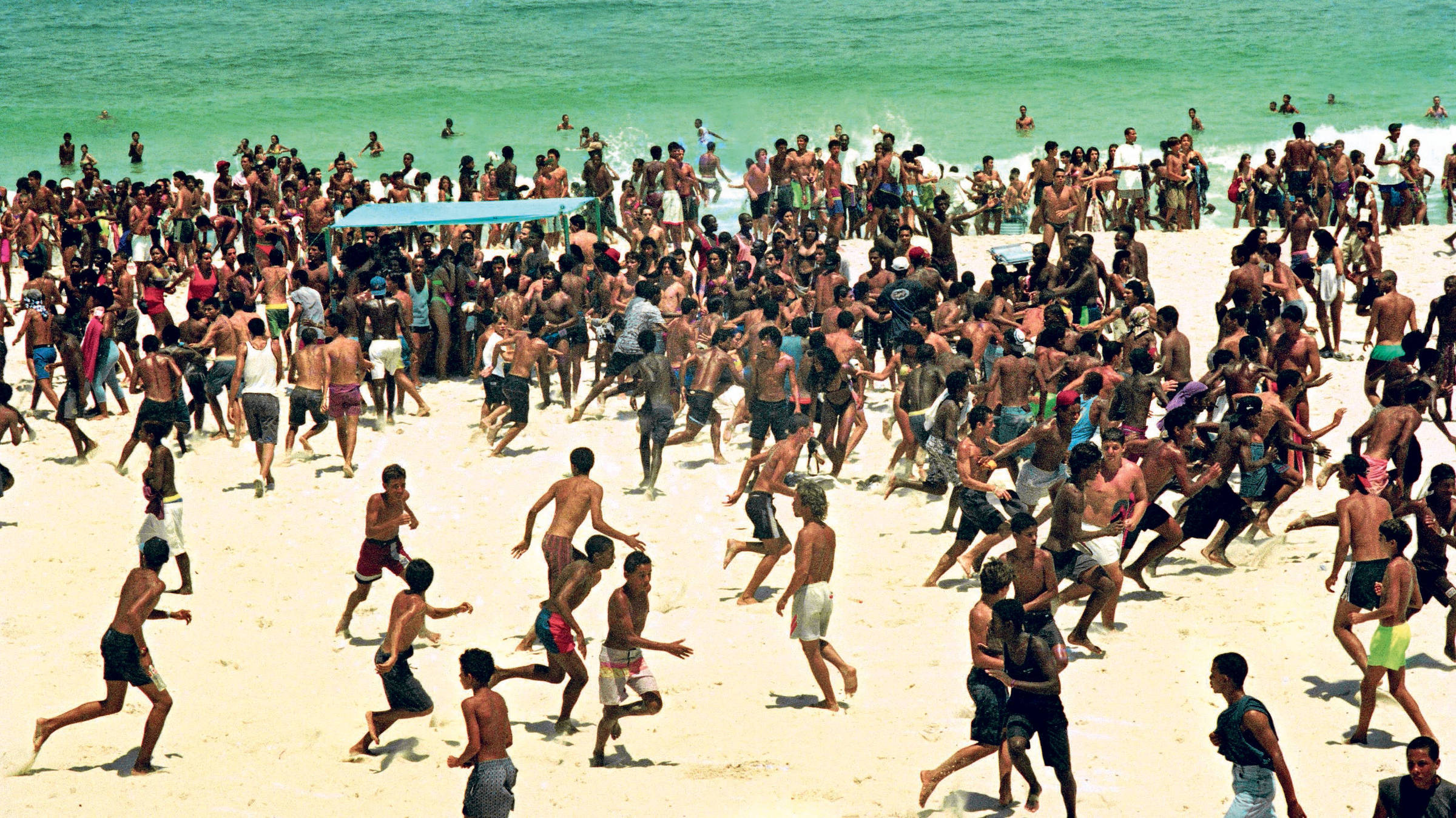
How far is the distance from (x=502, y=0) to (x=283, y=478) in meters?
41.2

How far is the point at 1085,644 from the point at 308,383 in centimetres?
732

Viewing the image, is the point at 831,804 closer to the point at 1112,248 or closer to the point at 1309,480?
the point at 1309,480

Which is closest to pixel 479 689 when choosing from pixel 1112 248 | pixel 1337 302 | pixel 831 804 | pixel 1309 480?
pixel 831 804

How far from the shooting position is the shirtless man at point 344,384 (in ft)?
42.2

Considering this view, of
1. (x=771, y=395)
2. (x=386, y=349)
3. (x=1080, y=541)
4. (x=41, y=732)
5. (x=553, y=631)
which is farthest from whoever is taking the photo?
(x=386, y=349)

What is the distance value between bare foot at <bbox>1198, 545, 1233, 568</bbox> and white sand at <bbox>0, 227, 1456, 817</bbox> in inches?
3.7

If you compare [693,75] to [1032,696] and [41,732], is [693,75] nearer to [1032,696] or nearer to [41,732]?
[41,732]

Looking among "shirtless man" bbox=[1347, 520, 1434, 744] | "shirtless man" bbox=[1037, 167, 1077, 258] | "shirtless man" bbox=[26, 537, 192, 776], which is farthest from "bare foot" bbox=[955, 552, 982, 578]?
"shirtless man" bbox=[1037, 167, 1077, 258]

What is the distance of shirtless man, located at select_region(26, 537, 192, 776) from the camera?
7.51m

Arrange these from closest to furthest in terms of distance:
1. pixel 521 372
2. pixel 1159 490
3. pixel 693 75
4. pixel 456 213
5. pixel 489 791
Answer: pixel 489 791 < pixel 1159 490 < pixel 521 372 < pixel 456 213 < pixel 693 75

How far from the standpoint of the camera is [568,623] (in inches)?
308

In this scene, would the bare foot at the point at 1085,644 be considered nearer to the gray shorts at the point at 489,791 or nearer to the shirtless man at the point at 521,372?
the gray shorts at the point at 489,791

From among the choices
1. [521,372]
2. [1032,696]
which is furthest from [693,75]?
[1032,696]

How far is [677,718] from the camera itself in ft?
27.0
